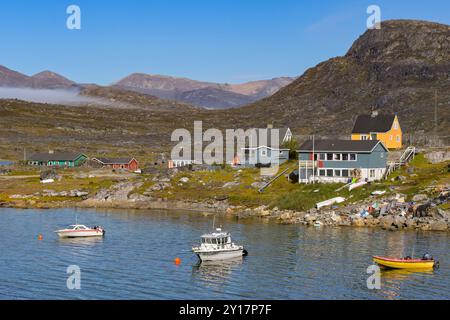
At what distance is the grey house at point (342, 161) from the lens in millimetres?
103250

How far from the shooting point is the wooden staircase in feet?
345

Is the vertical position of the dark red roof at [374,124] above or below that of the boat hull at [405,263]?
above

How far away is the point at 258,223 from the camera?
294ft

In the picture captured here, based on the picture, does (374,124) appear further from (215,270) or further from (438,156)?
(215,270)

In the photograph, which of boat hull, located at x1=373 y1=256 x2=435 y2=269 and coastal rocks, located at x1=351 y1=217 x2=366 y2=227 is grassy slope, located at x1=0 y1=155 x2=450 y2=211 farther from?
boat hull, located at x1=373 y1=256 x2=435 y2=269

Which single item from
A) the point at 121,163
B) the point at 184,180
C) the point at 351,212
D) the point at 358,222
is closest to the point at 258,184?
the point at 184,180

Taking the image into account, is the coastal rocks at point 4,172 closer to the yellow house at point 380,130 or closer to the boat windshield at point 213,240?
the yellow house at point 380,130

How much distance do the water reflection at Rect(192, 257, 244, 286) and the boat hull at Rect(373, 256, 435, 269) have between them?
13.5 metres

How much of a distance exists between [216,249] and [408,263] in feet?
59.0

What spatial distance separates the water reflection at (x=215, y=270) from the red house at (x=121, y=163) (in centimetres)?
9959

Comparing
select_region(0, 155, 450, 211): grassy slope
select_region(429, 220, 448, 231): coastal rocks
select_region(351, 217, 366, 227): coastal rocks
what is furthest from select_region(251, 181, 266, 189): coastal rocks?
select_region(429, 220, 448, 231): coastal rocks

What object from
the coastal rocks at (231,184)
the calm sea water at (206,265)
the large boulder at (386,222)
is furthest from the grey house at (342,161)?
the calm sea water at (206,265)
